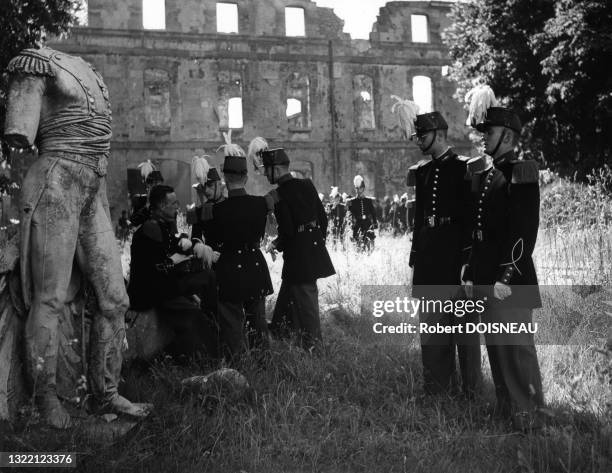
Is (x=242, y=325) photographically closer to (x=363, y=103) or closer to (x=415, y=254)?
(x=415, y=254)

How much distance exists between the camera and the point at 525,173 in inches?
161

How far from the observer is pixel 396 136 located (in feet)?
96.6

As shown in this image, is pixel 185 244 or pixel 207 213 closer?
pixel 207 213

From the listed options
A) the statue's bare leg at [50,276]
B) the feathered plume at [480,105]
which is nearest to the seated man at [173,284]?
the statue's bare leg at [50,276]

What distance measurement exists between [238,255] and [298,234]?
672 mm

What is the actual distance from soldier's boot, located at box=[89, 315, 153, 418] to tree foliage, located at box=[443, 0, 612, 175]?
1206 cm

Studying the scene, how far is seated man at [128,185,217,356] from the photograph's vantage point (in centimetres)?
560

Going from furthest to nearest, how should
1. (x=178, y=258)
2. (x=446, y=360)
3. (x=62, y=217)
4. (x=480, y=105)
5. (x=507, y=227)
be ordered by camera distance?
(x=178, y=258), (x=446, y=360), (x=480, y=105), (x=507, y=227), (x=62, y=217)

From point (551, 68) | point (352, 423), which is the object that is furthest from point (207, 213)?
point (551, 68)

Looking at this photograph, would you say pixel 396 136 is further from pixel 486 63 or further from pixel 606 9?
pixel 606 9

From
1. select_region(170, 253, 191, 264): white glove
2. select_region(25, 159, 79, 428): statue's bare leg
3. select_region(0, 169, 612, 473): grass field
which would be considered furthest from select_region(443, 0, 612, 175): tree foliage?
select_region(25, 159, 79, 428): statue's bare leg

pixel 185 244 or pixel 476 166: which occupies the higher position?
pixel 476 166

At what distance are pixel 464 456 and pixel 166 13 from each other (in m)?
26.0

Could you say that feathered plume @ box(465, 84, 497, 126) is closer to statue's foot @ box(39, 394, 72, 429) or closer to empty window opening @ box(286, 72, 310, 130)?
statue's foot @ box(39, 394, 72, 429)
